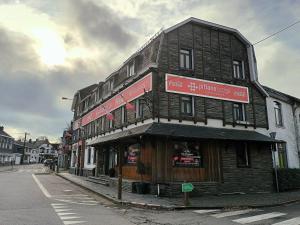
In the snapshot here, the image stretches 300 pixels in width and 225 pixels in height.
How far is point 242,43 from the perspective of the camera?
2108 centimetres

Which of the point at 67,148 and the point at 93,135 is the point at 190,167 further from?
the point at 67,148

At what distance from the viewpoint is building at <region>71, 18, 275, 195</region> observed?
16094 millimetres

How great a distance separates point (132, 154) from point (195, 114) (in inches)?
192

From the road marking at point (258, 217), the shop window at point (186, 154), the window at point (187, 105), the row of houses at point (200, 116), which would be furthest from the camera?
the window at point (187, 105)

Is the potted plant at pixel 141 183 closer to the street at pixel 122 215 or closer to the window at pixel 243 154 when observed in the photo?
the street at pixel 122 215

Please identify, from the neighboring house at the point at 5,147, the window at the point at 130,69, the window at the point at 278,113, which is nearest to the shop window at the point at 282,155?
the window at the point at 278,113

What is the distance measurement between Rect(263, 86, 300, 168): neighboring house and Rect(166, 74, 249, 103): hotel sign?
3094mm

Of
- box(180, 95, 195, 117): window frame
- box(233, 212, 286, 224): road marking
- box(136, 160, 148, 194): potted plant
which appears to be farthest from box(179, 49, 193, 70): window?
box(233, 212, 286, 224): road marking

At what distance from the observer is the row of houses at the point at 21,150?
67000 millimetres

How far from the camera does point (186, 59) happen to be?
60.8ft

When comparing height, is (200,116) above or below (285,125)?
below

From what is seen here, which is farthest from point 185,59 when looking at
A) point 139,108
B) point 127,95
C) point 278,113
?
point 278,113

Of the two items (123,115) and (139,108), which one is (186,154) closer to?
(139,108)

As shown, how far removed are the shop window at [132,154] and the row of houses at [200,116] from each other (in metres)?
0.07
